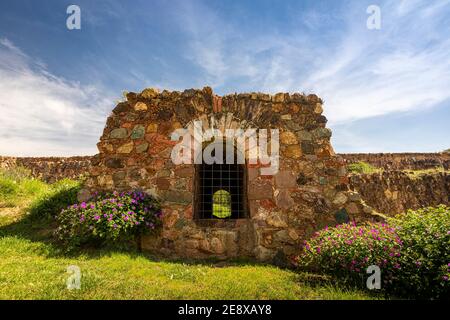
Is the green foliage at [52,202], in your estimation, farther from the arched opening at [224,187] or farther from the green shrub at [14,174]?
the arched opening at [224,187]

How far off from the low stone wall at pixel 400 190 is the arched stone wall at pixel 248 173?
3806 millimetres

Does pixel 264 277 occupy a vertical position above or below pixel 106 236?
below

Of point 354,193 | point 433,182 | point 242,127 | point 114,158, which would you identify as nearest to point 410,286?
point 354,193

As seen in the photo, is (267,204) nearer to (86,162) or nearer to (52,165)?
(86,162)

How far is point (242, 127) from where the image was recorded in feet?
20.1

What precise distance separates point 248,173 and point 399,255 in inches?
119

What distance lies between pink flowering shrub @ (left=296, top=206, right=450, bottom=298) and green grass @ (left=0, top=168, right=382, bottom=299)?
314mm

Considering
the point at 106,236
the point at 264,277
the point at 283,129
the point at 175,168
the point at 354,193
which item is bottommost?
the point at 264,277

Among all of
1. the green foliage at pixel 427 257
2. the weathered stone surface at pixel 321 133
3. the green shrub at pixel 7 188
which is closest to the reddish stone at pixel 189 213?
the weathered stone surface at pixel 321 133

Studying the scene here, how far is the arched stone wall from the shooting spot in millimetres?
5805

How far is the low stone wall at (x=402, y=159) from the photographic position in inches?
560

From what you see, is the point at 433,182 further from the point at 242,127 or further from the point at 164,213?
the point at 164,213

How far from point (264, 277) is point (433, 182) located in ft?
27.2

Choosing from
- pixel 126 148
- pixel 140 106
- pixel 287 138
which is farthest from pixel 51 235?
pixel 287 138
